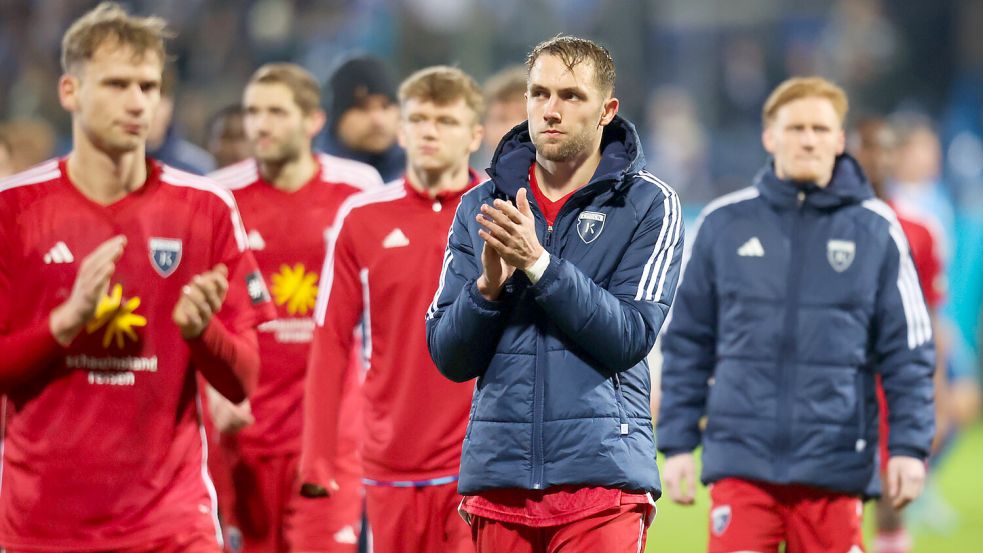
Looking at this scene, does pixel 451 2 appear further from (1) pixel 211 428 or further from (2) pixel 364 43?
(1) pixel 211 428

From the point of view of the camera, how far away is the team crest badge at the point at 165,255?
16.1 feet

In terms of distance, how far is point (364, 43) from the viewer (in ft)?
Answer: 50.0

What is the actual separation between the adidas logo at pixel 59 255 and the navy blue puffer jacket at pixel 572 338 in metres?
1.19

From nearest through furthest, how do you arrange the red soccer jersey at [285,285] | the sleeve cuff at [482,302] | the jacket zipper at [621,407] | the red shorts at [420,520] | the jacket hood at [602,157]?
the sleeve cuff at [482,302] → the jacket zipper at [621,407] → the jacket hood at [602,157] → the red shorts at [420,520] → the red soccer jersey at [285,285]

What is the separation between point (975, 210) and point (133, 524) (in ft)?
39.4

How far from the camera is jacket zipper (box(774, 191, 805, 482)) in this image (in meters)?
6.02

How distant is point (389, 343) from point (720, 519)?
1513 mm

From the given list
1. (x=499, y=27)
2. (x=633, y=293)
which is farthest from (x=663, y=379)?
(x=499, y=27)

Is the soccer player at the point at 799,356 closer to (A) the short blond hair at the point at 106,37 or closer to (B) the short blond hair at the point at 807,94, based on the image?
(B) the short blond hair at the point at 807,94

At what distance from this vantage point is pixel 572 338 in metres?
4.36

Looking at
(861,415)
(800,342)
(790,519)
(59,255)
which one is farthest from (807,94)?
(59,255)

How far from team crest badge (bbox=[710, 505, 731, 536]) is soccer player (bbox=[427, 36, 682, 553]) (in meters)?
1.61

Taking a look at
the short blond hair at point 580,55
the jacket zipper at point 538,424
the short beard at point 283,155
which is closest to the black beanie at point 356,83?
the short beard at point 283,155

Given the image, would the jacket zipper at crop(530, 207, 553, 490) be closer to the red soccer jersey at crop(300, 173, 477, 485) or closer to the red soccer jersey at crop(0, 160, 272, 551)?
the red soccer jersey at crop(0, 160, 272, 551)
